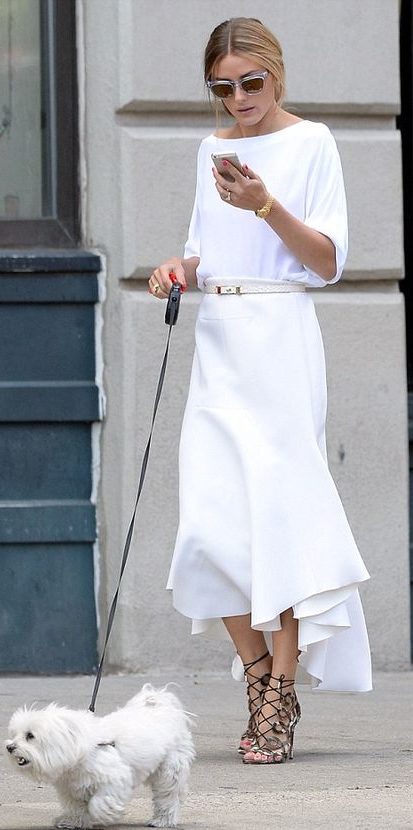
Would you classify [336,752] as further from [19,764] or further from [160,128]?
[160,128]

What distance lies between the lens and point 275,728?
436 centimetres

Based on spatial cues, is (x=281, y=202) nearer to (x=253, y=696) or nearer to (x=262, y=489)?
(x=262, y=489)

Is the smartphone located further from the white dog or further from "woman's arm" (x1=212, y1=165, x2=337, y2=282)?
the white dog

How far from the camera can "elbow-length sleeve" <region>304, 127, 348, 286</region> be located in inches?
172

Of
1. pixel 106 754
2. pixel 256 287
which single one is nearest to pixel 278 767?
pixel 106 754

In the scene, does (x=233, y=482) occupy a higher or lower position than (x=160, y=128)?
lower

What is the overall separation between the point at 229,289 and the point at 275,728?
116cm

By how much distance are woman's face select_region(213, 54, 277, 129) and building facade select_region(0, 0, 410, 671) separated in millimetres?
1703

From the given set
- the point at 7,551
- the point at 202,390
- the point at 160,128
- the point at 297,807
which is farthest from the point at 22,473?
the point at 297,807

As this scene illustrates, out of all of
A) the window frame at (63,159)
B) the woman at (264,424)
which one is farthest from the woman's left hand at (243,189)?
the window frame at (63,159)

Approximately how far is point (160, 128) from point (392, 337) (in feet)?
3.84

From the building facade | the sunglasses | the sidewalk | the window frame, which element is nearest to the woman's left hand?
the sunglasses

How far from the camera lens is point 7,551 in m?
6.10

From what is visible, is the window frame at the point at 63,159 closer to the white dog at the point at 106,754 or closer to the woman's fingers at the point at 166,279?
the woman's fingers at the point at 166,279
